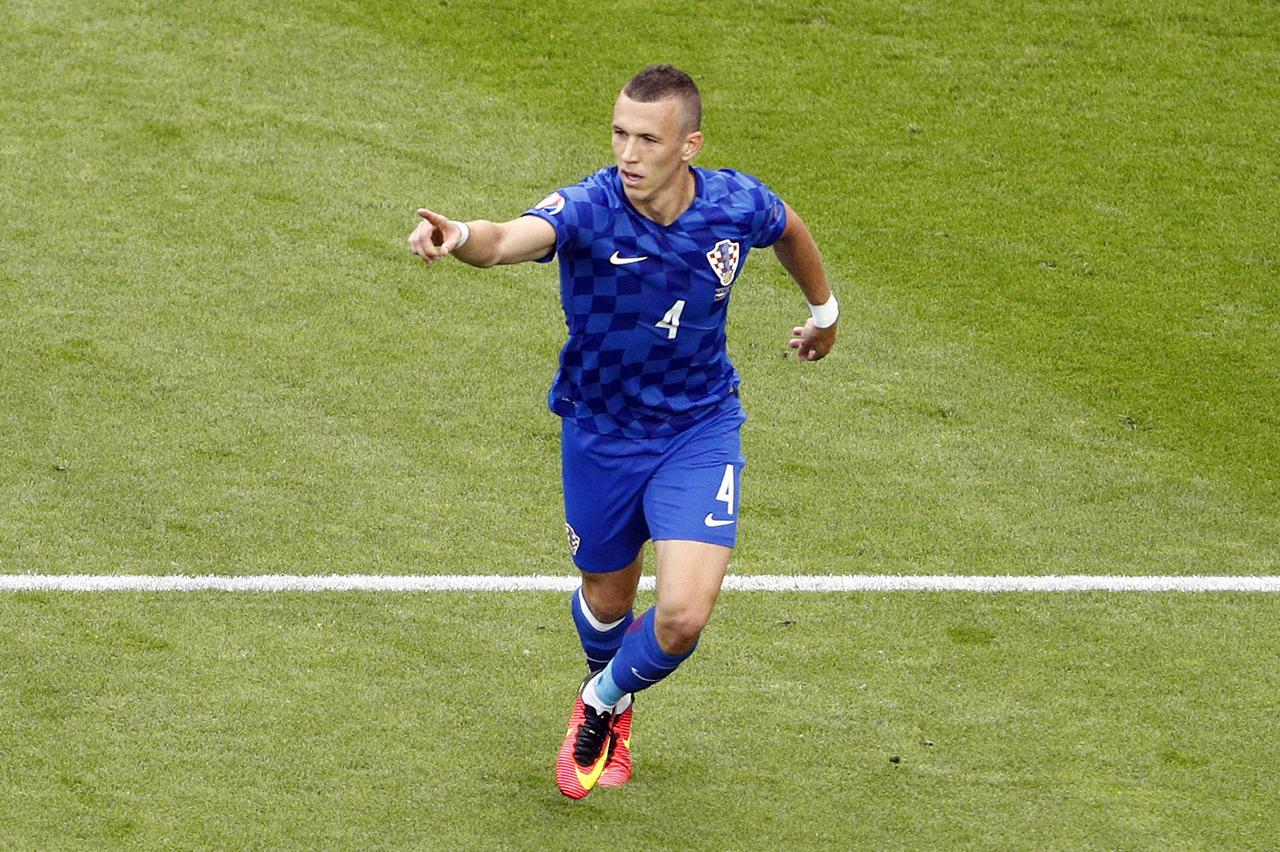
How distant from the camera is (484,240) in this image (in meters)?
5.23

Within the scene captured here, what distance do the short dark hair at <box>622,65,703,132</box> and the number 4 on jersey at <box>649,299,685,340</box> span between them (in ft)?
1.78

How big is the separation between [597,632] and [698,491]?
765 millimetres

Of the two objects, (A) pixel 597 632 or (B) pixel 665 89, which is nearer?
(B) pixel 665 89

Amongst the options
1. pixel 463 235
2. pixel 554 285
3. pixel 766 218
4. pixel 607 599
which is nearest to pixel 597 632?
pixel 607 599

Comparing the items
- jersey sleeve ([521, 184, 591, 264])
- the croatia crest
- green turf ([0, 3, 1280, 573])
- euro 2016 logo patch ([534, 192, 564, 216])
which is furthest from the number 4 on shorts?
green turf ([0, 3, 1280, 573])

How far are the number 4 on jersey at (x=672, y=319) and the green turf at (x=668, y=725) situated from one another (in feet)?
4.91

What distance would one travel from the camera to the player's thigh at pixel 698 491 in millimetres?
5914

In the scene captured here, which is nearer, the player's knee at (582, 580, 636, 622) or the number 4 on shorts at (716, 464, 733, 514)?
the number 4 on shorts at (716, 464, 733, 514)

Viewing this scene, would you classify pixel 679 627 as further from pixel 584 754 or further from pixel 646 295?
pixel 646 295

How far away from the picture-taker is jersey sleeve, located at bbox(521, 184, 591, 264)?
5.59 m

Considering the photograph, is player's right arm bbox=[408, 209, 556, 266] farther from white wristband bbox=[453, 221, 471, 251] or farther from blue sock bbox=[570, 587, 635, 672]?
blue sock bbox=[570, 587, 635, 672]

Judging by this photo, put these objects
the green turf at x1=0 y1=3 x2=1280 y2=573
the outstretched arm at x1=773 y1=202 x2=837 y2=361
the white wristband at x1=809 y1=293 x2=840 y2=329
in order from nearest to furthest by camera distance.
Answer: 1. the outstretched arm at x1=773 y1=202 x2=837 y2=361
2. the white wristband at x1=809 y1=293 x2=840 y2=329
3. the green turf at x1=0 y1=3 x2=1280 y2=573

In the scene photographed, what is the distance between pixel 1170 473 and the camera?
869 centimetres

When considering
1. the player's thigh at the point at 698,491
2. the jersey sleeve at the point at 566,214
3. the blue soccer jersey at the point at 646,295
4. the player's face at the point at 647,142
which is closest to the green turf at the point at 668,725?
the player's thigh at the point at 698,491
